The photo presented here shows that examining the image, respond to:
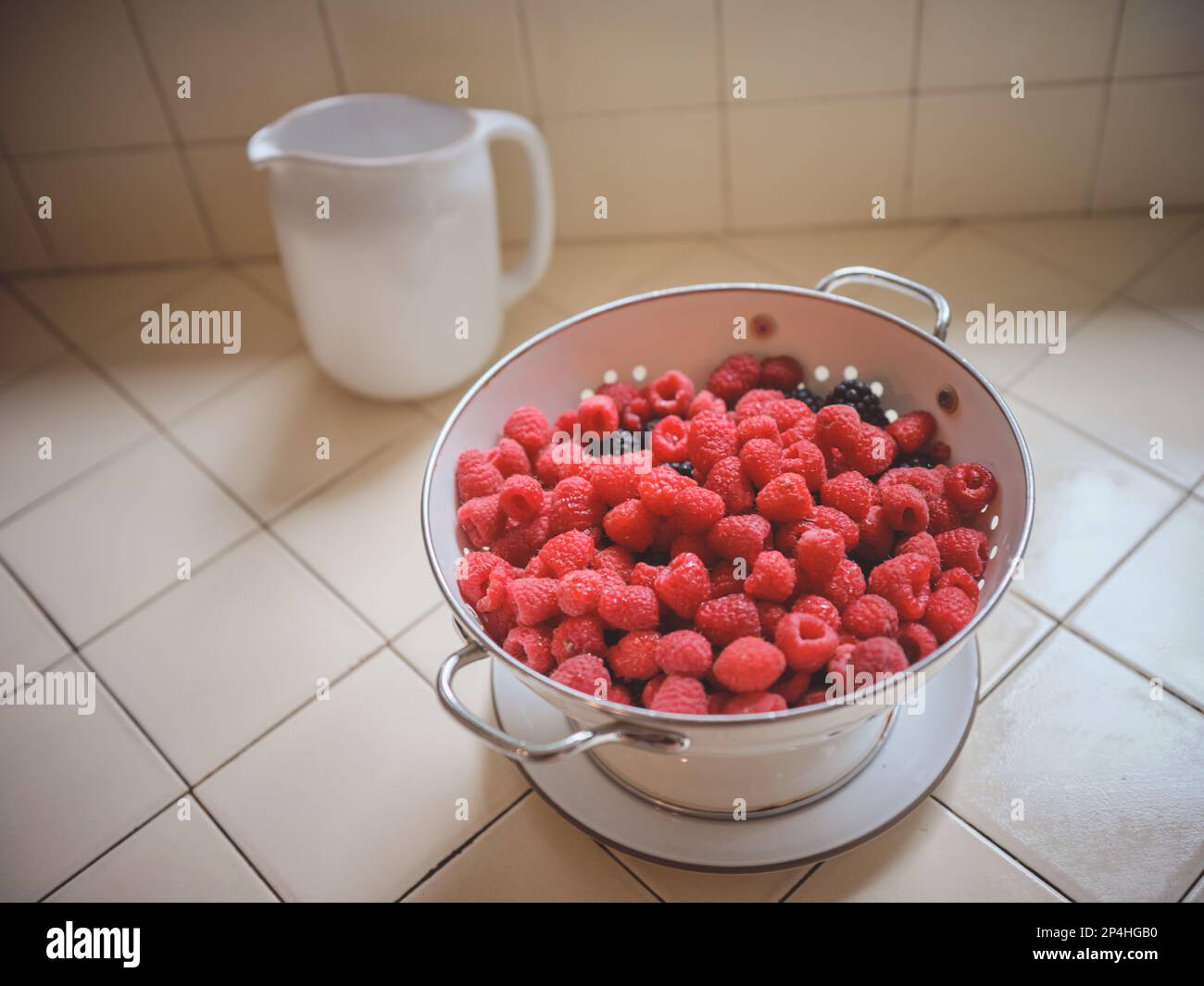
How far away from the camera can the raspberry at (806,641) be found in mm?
776

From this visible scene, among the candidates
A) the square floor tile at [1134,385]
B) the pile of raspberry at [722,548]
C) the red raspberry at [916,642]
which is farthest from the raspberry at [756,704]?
the square floor tile at [1134,385]

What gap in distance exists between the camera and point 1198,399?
4.16ft

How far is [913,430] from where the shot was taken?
3.14 feet

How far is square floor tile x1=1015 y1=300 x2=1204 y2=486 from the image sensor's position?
1.23 metres

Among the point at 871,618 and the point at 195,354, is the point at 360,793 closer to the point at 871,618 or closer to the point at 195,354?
the point at 871,618

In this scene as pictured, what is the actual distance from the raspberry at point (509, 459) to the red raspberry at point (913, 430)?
322 millimetres

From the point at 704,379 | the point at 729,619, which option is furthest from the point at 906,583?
the point at 704,379

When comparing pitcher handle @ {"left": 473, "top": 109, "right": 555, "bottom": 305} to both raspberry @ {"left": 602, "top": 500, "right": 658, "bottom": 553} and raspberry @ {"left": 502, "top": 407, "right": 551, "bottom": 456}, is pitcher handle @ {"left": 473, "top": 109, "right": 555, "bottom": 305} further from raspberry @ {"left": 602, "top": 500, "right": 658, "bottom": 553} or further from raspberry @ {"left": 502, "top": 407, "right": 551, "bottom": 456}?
raspberry @ {"left": 602, "top": 500, "right": 658, "bottom": 553}

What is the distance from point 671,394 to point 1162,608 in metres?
0.54

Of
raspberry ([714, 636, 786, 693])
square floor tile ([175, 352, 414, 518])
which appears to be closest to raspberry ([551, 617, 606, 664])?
raspberry ([714, 636, 786, 693])
